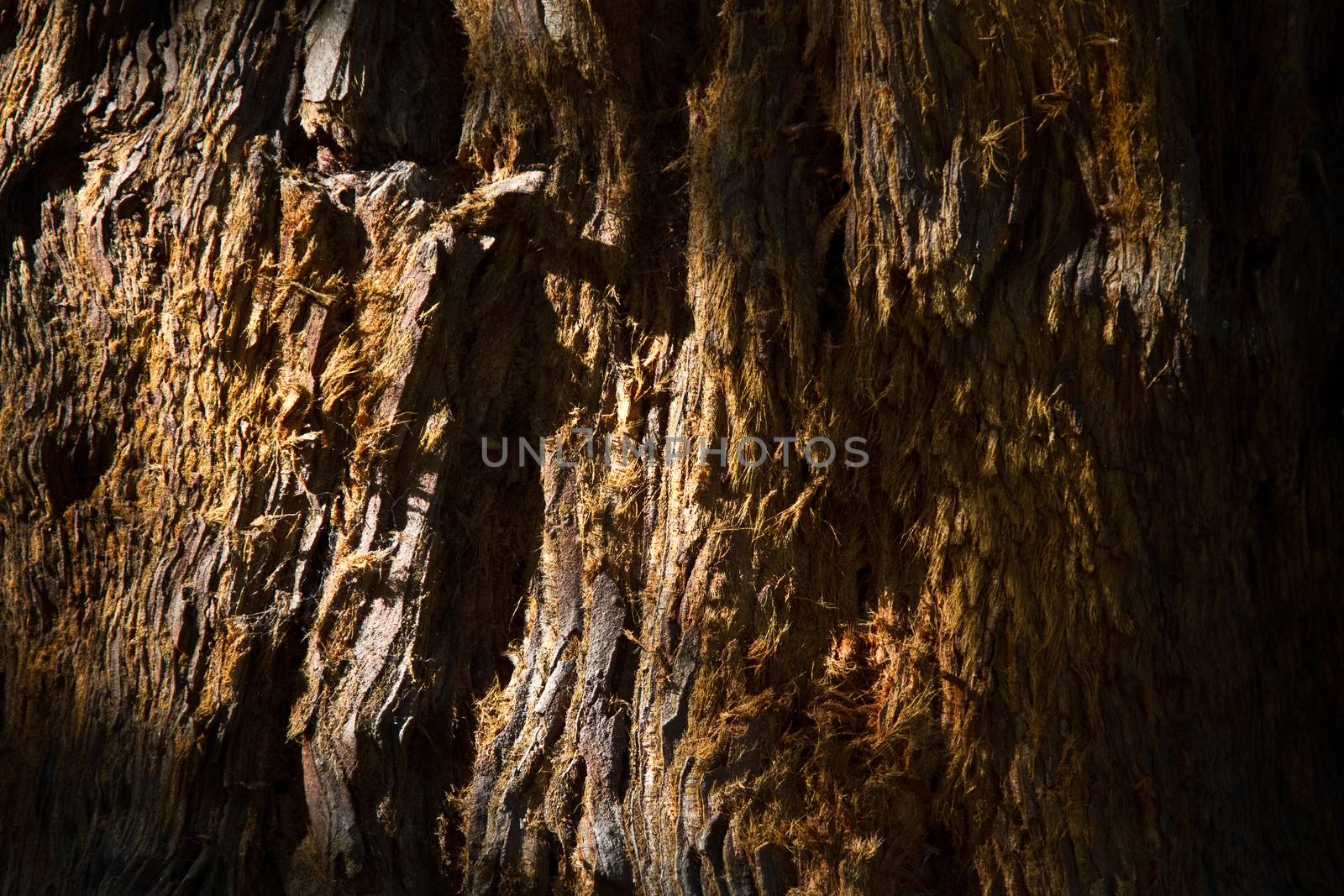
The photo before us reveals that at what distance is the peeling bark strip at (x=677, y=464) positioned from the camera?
161cm

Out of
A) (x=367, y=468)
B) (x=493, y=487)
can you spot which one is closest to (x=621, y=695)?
(x=493, y=487)

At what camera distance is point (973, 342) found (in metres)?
1.62

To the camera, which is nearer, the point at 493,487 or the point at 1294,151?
the point at 1294,151

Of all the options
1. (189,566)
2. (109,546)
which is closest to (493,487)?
(189,566)

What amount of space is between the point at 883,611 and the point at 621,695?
0.46 m

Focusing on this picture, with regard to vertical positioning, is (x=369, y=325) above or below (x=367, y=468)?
above

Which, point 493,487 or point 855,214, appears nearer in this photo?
point 855,214

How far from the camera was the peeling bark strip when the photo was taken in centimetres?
161

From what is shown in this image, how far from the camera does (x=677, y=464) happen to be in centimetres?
170

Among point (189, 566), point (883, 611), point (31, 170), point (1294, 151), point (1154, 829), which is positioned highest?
point (31, 170)

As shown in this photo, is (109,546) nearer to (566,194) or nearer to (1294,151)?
(566,194)

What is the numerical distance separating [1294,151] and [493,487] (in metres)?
1.44

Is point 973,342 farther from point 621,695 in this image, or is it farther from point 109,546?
point 109,546

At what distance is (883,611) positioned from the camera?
67.9 inches
